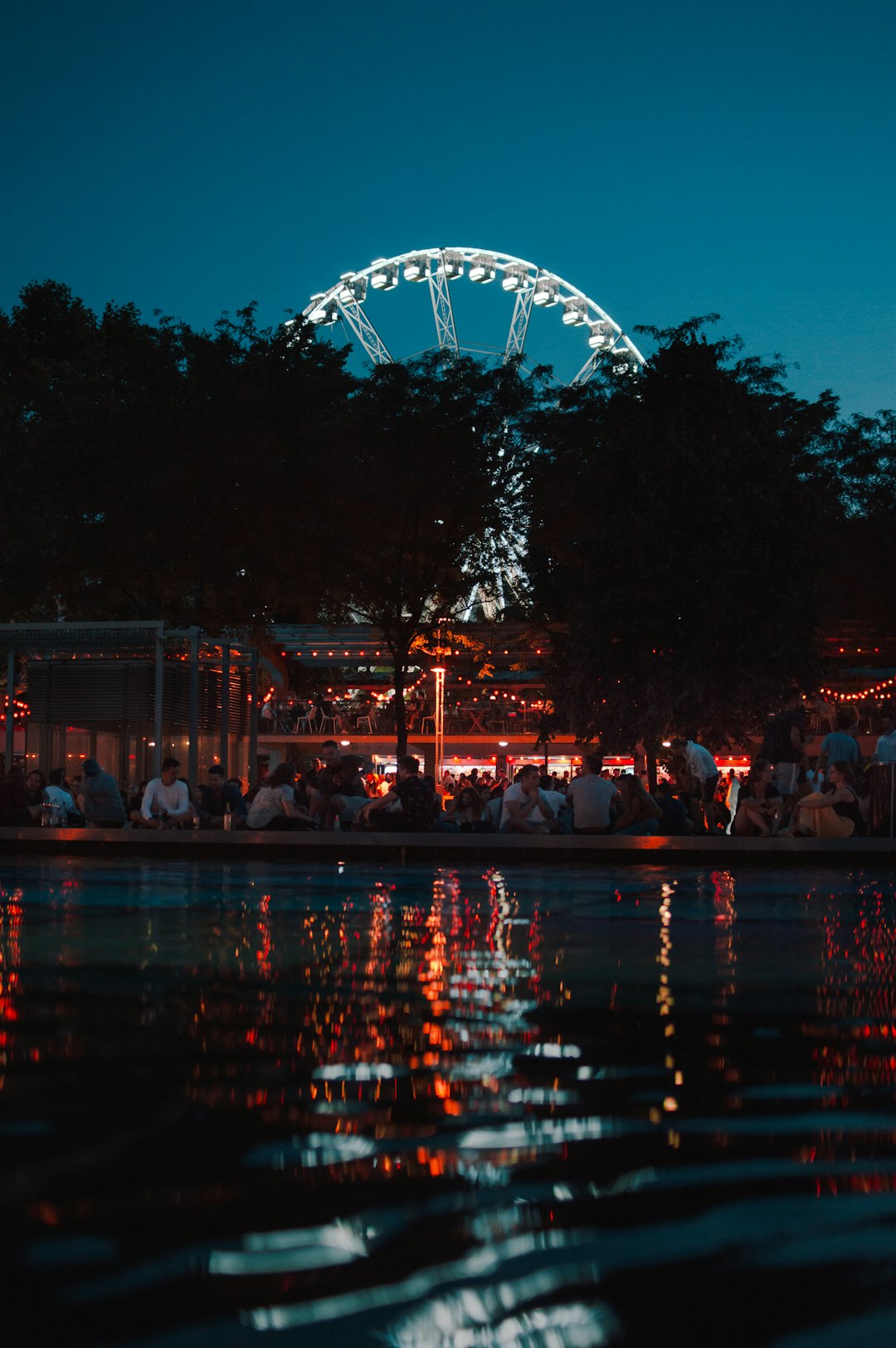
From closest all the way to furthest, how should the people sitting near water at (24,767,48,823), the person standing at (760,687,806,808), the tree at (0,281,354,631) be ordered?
1. the person standing at (760,687,806,808)
2. the people sitting near water at (24,767,48,823)
3. the tree at (0,281,354,631)

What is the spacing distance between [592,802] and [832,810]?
2224mm

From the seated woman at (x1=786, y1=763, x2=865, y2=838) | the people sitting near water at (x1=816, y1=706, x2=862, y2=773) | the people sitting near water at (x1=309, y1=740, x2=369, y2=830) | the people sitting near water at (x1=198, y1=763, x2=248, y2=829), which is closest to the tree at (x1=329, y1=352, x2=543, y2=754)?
the people sitting near water at (x1=198, y1=763, x2=248, y2=829)

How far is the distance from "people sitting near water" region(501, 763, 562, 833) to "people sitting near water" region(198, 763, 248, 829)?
126 inches

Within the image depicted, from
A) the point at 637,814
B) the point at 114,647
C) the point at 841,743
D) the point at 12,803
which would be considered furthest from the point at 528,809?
the point at 114,647

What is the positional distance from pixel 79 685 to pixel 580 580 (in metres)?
8.65

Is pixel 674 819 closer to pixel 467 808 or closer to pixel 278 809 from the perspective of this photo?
pixel 467 808

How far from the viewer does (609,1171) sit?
3.26 m

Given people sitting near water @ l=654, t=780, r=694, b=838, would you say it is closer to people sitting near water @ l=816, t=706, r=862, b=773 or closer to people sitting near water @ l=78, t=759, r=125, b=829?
people sitting near water @ l=816, t=706, r=862, b=773

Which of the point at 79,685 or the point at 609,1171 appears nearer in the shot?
the point at 609,1171

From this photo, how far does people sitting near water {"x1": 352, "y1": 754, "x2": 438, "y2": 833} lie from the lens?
15.6 metres

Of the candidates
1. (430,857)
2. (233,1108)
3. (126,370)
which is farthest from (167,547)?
(233,1108)

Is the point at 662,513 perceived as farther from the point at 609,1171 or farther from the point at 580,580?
the point at 609,1171

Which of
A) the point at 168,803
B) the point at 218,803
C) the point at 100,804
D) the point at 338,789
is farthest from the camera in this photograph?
the point at 218,803

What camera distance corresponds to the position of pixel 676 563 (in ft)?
84.7
